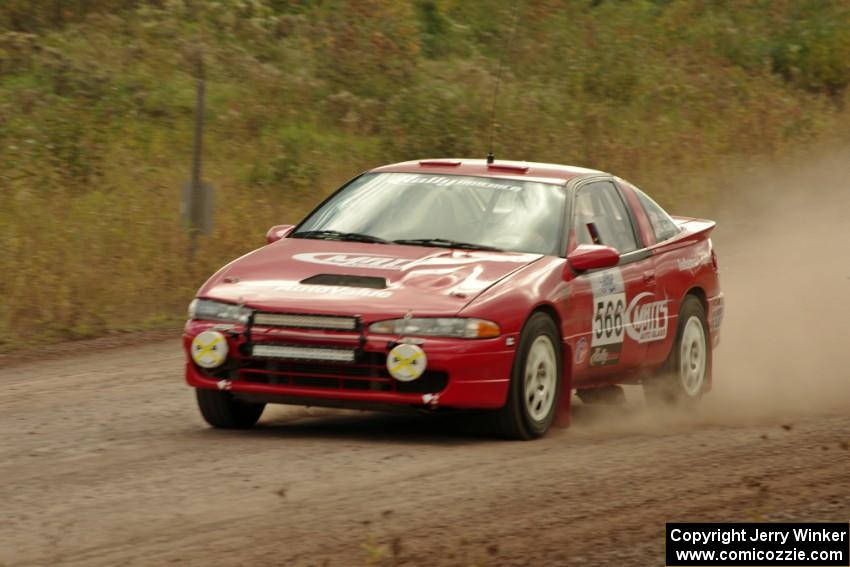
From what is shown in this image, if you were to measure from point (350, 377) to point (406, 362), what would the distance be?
316 mm

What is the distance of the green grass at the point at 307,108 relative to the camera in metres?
15.2

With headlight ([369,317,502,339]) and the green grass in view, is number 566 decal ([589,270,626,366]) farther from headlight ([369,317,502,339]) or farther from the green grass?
the green grass

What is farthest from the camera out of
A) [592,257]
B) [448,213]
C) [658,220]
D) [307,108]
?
[307,108]

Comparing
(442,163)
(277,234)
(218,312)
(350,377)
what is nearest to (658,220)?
(442,163)

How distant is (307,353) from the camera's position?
27.5ft

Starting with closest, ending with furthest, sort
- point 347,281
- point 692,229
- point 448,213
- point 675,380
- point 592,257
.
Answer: point 347,281 < point 592,257 < point 448,213 < point 675,380 < point 692,229

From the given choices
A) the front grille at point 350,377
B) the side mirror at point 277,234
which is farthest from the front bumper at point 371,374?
the side mirror at point 277,234

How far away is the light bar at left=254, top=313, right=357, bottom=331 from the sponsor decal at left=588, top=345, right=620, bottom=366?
5.96 feet

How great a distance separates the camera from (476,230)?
31.2ft

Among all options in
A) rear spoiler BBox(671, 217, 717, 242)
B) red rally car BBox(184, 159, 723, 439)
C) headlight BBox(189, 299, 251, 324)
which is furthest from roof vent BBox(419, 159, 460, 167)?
headlight BBox(189, 299, 251, 324)

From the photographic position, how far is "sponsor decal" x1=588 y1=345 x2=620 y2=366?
9.60 metres

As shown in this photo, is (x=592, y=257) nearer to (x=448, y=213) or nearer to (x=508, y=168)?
(x=448, y=213)

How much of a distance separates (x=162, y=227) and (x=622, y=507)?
957cm

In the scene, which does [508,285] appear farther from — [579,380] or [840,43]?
[840,43]
